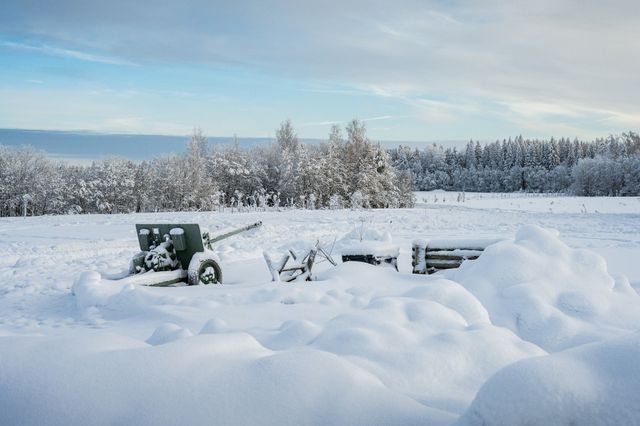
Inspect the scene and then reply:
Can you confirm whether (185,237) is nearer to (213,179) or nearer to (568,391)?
(568,391)

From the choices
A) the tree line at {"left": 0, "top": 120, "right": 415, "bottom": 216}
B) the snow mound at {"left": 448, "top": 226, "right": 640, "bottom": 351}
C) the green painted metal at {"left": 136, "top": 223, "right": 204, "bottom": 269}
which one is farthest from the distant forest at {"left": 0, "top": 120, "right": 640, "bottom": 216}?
the snow mound at {"left": 448, "top": 226, "right": 640, "bottom": 351}

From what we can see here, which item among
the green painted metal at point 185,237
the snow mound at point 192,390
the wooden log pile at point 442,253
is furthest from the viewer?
the wooden log pile at point 442,253

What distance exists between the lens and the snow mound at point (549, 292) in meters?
5.47

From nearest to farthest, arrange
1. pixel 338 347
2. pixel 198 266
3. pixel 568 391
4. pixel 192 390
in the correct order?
pixel 568 391 < pixel 192 390 < pixel 338 347 < pixel 198 266

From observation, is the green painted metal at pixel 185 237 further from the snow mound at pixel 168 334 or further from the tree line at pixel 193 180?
the tree line at pixel 193 180

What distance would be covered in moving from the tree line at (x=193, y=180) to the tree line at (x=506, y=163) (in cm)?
4055

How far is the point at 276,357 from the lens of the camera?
2377 millimetres

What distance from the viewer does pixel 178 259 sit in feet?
27.7

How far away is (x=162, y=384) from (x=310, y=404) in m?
0.66

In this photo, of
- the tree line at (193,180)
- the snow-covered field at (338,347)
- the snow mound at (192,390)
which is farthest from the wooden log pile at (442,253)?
the tree line at (193,180)

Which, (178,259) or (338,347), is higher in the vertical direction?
(338,347)

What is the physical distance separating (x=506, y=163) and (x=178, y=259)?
104796 millimetres

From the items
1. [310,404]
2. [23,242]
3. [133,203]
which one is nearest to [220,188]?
[133,203]

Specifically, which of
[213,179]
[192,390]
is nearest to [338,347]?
[192,390]
